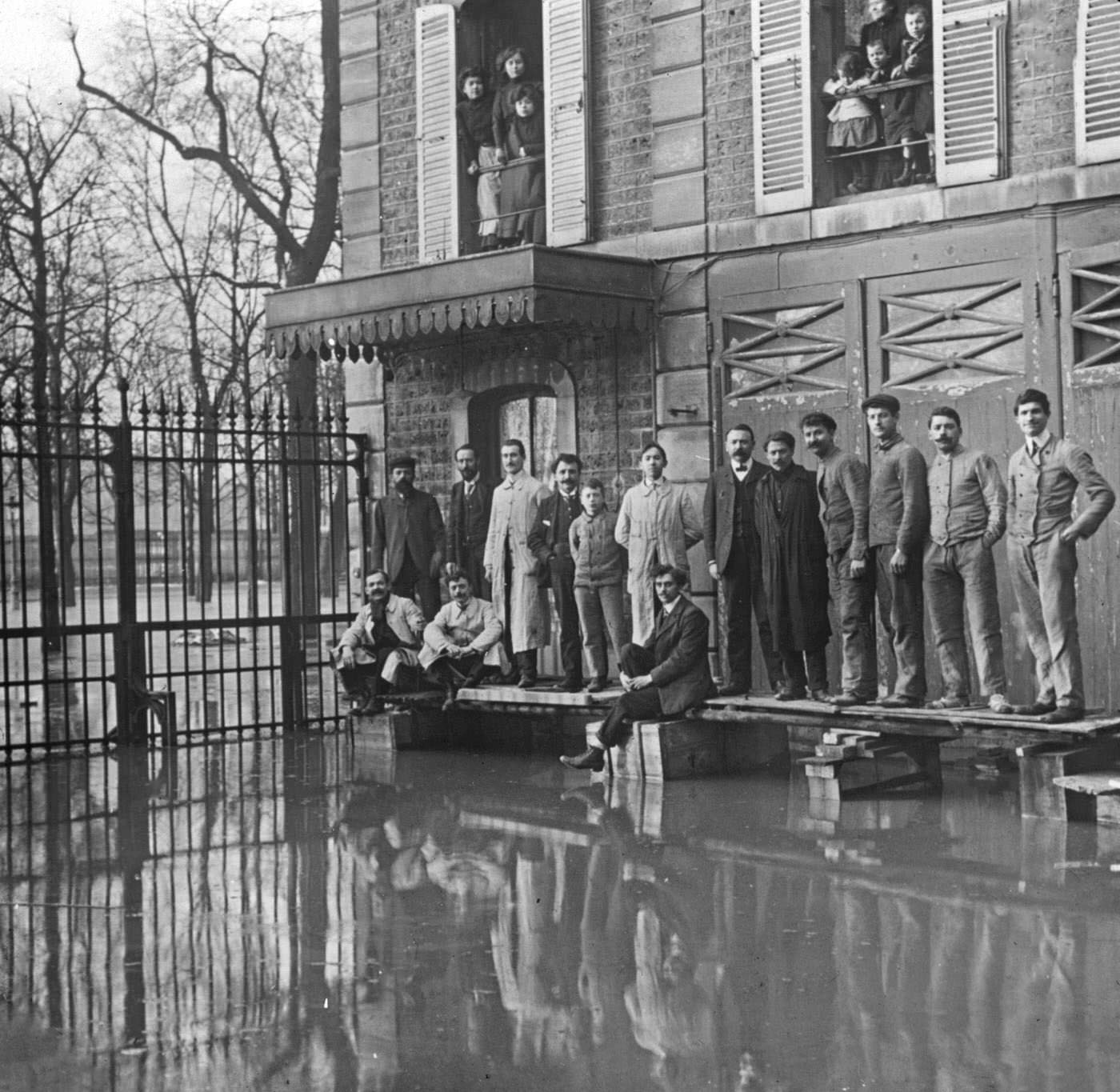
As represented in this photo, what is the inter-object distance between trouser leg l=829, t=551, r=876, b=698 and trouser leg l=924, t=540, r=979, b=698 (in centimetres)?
53

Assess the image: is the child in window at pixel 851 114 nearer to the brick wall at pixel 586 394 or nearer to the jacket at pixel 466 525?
the brick wall at pixel 586 394

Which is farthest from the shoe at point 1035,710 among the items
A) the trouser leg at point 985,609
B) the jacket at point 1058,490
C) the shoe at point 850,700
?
the shoe at point 850,700

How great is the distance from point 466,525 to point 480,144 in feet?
12.0

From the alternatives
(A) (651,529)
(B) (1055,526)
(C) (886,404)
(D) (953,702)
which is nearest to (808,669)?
(D) (953,702)

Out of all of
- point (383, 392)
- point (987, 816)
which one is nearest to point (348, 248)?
point (383, 392)

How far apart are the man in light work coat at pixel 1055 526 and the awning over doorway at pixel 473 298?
402 cm

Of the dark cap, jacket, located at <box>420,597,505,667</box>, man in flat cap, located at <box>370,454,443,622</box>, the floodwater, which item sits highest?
the dark cap

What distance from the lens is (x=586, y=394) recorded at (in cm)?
1389

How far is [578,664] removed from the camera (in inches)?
501

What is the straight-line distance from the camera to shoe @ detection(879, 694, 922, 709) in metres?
10.7

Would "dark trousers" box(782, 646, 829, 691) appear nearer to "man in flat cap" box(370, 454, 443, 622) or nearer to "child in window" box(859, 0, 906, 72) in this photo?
"man in flat cap" box(370, 454, 443, 622)

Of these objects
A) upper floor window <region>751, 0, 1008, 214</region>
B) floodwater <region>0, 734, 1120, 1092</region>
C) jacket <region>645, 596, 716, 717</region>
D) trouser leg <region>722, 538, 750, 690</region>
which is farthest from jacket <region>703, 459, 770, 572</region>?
upper floor window <region>751, 0, 1008, 214</region>

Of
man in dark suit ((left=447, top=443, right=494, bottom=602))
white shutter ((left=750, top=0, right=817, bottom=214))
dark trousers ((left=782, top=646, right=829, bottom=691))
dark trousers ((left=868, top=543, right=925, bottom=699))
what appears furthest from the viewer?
man in dark suit ((left=447, top=443, right=494, bottom=602))

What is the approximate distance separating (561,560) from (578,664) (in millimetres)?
809
